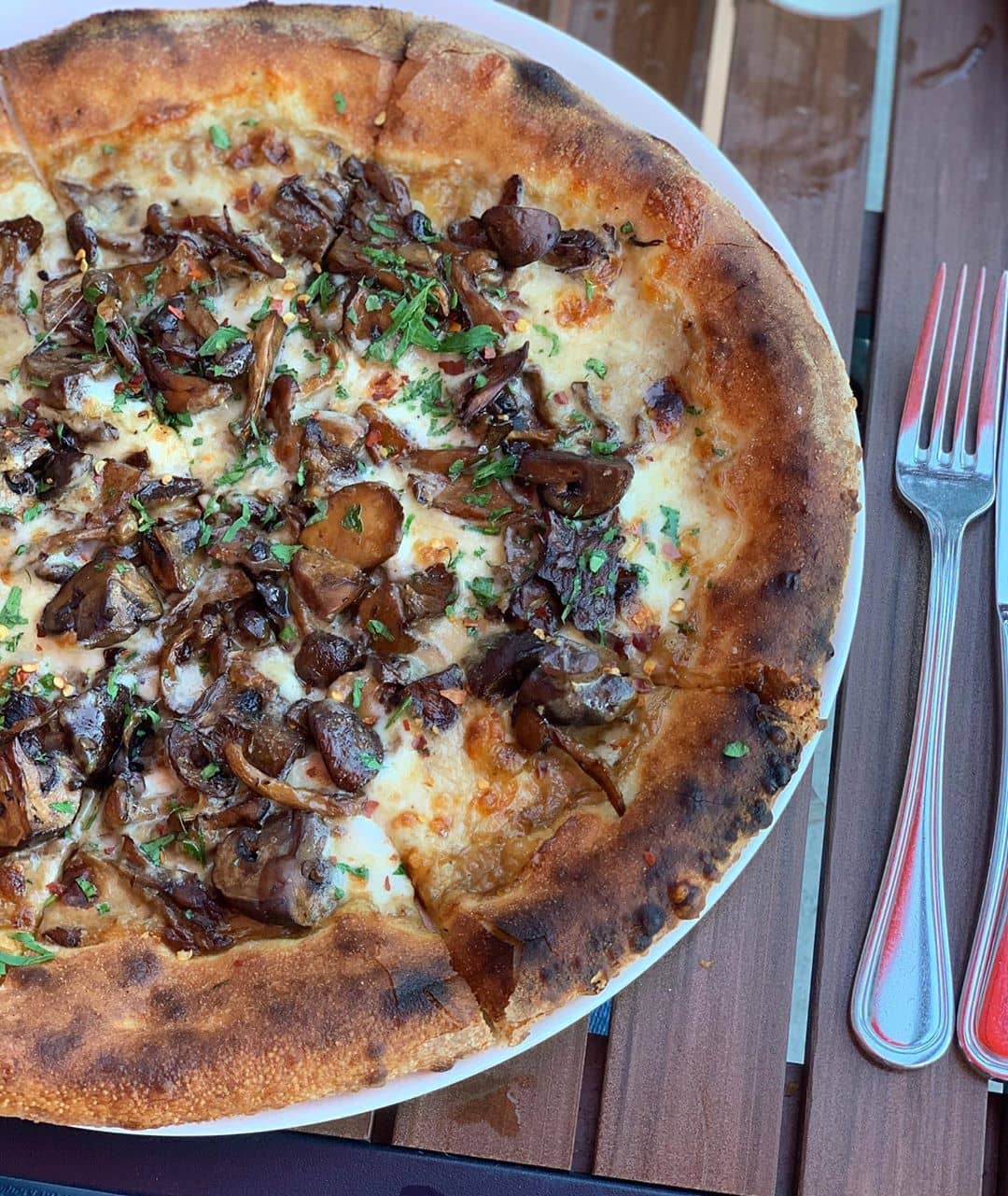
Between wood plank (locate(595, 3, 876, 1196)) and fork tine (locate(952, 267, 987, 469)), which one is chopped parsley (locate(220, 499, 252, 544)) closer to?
wood plank (locate(595, 3, 876, 1196))

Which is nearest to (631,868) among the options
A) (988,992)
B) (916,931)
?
→ (916,931)

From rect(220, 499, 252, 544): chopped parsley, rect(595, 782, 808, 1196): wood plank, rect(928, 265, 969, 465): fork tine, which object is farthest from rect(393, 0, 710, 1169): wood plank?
rect(928, 265, 969, 465): fork tine

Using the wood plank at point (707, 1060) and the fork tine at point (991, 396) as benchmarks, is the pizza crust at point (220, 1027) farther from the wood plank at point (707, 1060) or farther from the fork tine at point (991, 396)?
the fork tine at point (991, 396)

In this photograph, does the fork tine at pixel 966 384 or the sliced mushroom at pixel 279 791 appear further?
the fork tine at pixel 966 384

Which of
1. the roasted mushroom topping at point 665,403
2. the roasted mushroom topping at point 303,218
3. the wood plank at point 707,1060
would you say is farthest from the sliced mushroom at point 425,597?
the wood plank at point 707,1060

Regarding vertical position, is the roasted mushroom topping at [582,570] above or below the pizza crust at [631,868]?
above

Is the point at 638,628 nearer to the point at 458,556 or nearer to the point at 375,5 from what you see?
the point at 458,556

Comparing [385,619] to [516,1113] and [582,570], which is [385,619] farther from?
[516,1113]
